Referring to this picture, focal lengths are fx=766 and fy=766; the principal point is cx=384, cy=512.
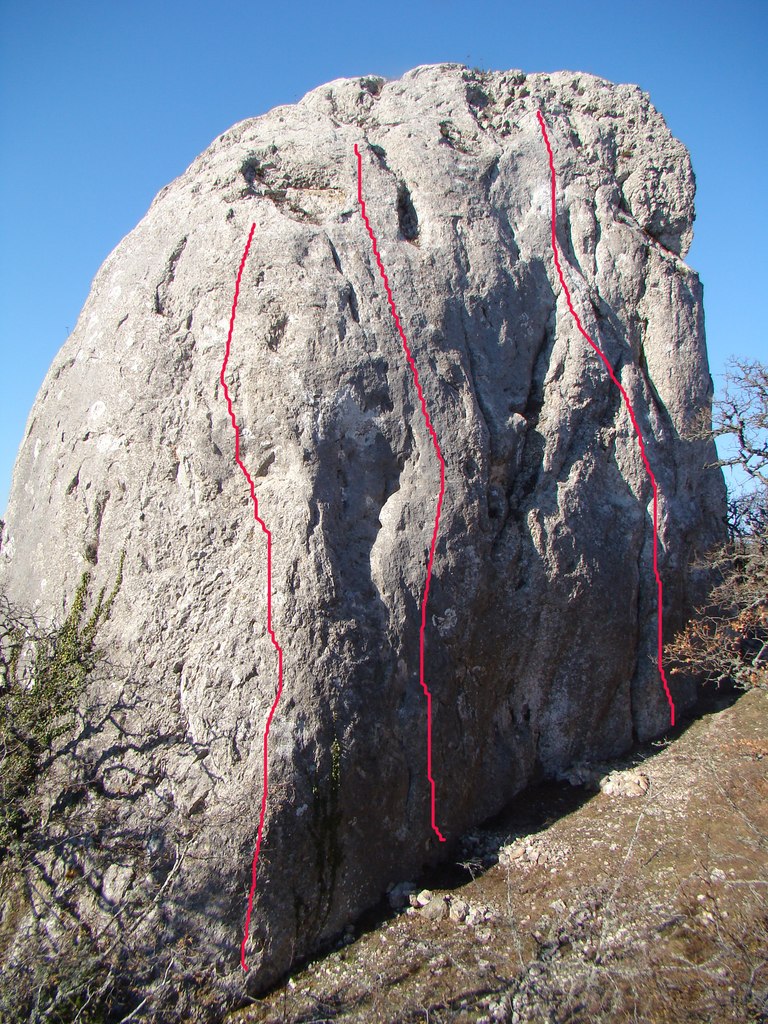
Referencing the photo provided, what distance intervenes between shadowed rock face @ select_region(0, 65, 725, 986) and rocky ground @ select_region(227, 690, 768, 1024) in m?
0.24

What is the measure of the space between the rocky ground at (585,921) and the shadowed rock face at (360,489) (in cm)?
24

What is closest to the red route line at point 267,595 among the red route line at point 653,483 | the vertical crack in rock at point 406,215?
the vertical crack in rock at point 406,215

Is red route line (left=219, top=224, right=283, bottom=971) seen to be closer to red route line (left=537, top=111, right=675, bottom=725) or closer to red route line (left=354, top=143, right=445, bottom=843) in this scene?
red route line (left=354, top=143, right=445, bottom=843)

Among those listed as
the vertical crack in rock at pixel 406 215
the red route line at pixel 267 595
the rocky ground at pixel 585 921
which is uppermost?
the vertical crack in rock at pixel 406 215

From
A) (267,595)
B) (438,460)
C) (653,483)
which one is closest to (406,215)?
(438,460)

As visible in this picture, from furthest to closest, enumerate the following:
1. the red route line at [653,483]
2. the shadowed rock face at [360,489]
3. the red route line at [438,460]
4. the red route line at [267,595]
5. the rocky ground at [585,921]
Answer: the red route line at [653,483]
the red route line at [438,460]
the shadowed rock face at [360,489]
the red route line at [267,595]
the rocky ground at [585,921]

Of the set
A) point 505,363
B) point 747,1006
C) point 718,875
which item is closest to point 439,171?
point 505,363

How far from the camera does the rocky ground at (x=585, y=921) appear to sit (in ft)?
13.1

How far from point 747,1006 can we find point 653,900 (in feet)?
2.70

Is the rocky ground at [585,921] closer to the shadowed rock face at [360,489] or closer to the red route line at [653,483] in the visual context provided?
the shadowed rock face at [360,489]

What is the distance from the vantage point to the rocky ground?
13.1ft

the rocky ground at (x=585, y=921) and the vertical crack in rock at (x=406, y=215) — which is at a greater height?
the vertical crack in rock at (x=406, y=215)

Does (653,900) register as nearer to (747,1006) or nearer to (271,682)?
(747,1006)

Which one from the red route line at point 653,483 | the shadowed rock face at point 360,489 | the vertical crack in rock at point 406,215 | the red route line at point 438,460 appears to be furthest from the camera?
the red route line at point 653,483
